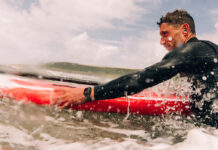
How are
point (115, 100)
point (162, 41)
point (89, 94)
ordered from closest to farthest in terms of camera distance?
point (89, 94) < point (162, 41) < point (115, 100)

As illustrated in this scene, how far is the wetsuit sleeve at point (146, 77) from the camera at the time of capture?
2.06m

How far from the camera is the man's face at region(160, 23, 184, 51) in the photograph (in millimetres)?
2717

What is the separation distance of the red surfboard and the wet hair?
1.36 metres

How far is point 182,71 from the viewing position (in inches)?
85.4

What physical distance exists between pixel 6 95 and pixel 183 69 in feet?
8.17

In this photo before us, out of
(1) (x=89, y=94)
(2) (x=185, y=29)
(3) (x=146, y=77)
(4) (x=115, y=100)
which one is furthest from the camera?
(4) (x=115, y=100)

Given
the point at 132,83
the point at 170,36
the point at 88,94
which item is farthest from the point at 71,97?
the point at 170,36

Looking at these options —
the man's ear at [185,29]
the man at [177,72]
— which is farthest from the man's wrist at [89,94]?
the man's ear at [185,29]

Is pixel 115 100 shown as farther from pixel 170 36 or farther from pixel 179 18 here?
pixel 179 18

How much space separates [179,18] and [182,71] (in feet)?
3.07

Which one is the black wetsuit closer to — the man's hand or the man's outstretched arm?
the man's outstretched arm

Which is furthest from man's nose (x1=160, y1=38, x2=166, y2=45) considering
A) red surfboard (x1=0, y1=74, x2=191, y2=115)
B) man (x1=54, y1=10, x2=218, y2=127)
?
red surfboard (x1=0, y1=74, x2=191, y2=115)

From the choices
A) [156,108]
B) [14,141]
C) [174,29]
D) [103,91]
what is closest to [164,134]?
[156,108]

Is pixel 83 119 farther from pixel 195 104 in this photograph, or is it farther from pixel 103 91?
pixel 195 104
